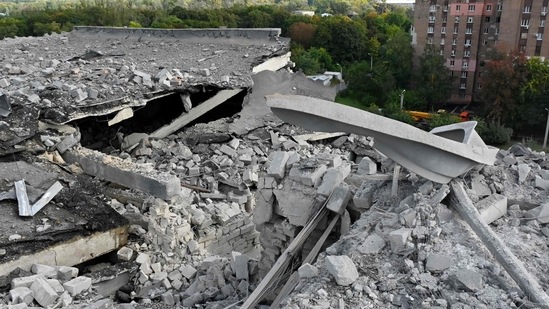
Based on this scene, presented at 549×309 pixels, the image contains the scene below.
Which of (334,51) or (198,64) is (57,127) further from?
(334,51)

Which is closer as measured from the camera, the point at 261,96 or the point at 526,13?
A: the point at 261,96

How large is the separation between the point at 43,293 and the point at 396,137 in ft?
Answer: 12.9

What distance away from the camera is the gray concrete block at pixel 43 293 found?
16.6ft

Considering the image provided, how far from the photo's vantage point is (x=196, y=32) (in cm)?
1554

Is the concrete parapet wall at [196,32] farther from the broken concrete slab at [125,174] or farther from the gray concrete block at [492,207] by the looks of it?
the gray concrete block at [492,207]

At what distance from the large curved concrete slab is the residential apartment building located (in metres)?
20.5

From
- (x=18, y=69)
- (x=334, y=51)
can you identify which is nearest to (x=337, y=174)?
(x=18, y=69)

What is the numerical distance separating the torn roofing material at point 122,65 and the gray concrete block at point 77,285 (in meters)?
3.90

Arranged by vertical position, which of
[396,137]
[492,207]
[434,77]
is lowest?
[434,77]

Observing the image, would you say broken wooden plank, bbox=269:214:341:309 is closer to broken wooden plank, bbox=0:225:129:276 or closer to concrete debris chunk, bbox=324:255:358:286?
concrete debris chunk, bbox=324:255:358:286

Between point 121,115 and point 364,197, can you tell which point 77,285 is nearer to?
point 364,197

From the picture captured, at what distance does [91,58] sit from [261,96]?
4.63m

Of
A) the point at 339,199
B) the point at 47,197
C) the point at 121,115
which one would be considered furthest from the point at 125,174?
the point at 339,199

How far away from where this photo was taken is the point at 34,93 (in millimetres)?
8891
